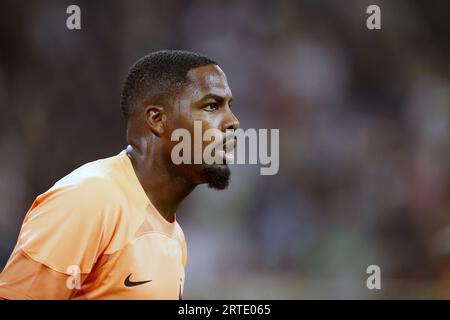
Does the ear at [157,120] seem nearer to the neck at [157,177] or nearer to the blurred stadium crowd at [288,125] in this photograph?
the neck at [157,177]

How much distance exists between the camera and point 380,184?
7.30 meters

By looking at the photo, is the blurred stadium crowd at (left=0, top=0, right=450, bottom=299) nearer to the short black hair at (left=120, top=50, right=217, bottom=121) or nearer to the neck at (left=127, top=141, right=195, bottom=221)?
the neck at (left=127, top=141, right=195, bottom=221)

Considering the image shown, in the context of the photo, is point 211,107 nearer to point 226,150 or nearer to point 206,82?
point 206,82

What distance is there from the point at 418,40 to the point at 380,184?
187 centimetres

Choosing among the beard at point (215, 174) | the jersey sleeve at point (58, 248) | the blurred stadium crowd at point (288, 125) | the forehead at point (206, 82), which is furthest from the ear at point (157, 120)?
the blurred stadium crowd at point (288, 125)

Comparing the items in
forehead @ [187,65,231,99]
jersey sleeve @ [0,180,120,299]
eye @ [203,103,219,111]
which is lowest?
jersey sleeve @ [0,180,120,299]

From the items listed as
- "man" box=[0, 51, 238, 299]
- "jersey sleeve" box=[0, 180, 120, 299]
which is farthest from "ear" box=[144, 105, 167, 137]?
"jersey sleeve" box=[0, 180, 120, 299]

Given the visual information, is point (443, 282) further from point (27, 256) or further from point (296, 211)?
point (27, 256)

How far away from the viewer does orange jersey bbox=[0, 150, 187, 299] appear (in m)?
2.68

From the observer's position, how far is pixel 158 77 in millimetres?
3322

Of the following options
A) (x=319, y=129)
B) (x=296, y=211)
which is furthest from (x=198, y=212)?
(x=319, y=129)

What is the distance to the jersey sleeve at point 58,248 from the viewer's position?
267 centimetres

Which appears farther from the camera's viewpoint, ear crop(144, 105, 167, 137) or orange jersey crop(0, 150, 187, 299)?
ear crop(144, 105, 167, 137)

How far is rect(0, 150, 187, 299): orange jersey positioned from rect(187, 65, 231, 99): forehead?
51cm
